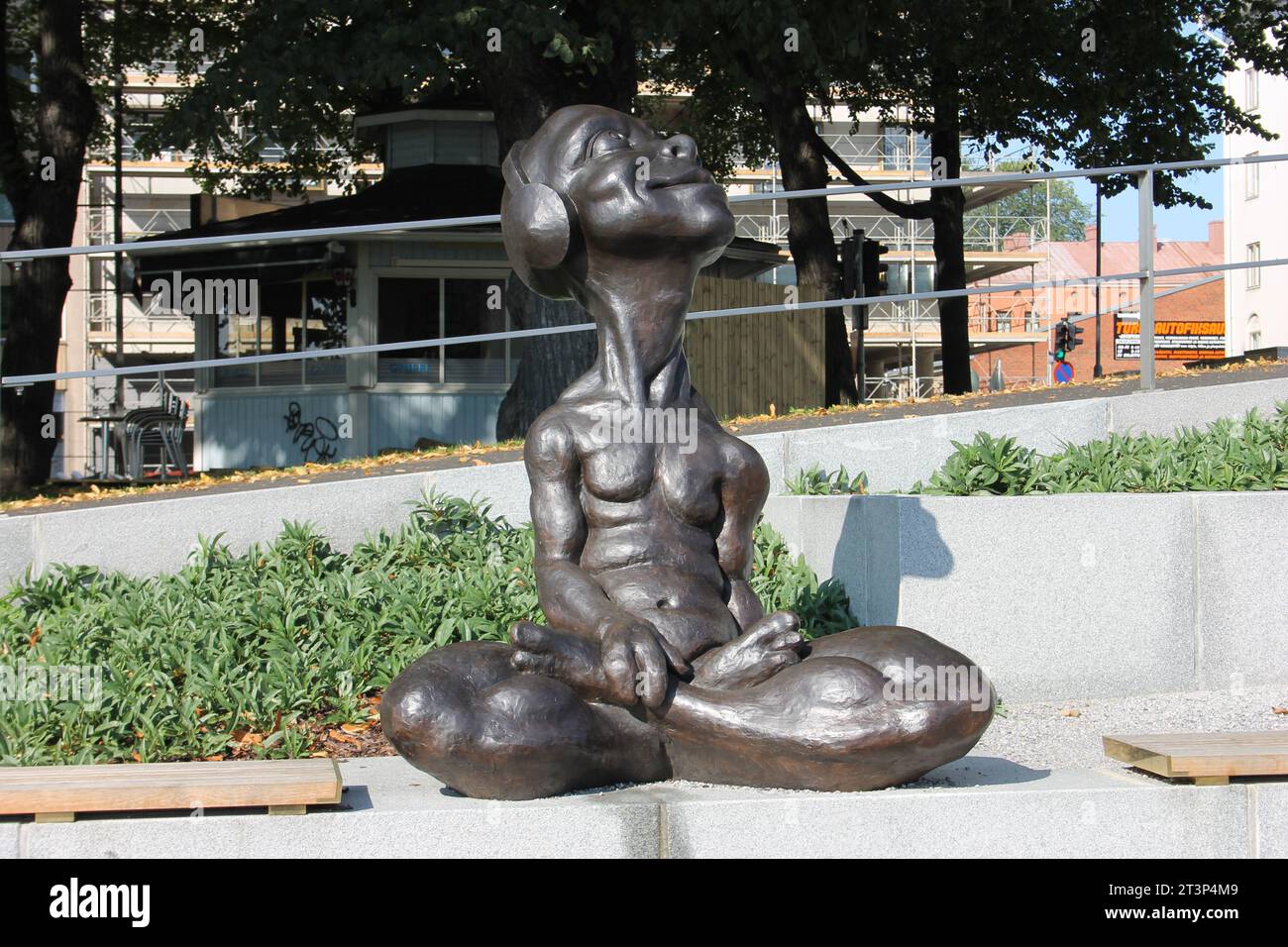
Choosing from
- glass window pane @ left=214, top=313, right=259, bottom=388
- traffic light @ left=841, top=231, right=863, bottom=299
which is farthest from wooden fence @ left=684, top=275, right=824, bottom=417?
glass window pane @ left=214, top=313, right=259, bottom=388

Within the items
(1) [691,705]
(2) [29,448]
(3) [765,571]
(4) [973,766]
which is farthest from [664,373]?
(2) [29,448]

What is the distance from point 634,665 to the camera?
3.96 metres

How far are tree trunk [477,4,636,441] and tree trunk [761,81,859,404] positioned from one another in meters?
4.34

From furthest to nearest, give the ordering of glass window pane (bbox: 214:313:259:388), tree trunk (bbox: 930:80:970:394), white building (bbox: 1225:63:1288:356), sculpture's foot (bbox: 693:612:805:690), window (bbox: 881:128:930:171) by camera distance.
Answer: window (bbox: 881:128:930:171), white building (bbox: 1225:63:1288:356), glass window pane (bbox: 214:313:259:388), tree trunk (bbox: 930:80:970:394), sculpture's foot (bbox: 693:612:805:690)

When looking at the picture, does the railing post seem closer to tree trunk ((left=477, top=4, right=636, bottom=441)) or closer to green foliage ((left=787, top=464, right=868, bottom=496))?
green foliage ((left=787, top=464, right=868, bottom=496))

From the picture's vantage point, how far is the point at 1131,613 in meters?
6.39

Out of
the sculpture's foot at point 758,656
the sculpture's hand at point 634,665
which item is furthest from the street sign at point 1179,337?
the sculpture's hand at point 634,665

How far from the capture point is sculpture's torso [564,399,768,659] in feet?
14.4

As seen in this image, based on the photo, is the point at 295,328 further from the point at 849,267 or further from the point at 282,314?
the point at 849,267

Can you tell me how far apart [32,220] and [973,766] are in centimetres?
1223

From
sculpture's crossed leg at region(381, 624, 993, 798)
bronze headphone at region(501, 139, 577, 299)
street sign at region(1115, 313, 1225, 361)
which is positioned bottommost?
sculpture's crossed leg at region(381, 624, 993, 798)

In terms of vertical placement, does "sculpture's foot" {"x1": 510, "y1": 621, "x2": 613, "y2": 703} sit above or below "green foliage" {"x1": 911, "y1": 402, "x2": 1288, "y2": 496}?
below

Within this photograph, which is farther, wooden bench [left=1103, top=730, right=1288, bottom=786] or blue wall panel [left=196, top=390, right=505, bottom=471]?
blue wall panel [left=196, top=390, right=505, bottom=471]

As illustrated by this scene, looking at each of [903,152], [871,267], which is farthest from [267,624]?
[903,152]
